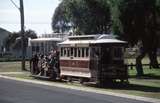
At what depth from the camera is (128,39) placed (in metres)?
37.8

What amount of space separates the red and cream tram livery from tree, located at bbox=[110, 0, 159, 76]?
6.53 m

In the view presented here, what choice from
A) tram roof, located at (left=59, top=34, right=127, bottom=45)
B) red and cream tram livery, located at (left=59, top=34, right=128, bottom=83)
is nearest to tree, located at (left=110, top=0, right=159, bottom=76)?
tram roof, located at (left=59, top=34, right=127, bottom=45)

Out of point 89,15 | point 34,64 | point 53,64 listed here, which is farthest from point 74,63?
point 89,15

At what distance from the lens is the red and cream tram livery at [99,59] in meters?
28.6

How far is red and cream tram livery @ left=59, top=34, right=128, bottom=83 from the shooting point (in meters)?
28.6

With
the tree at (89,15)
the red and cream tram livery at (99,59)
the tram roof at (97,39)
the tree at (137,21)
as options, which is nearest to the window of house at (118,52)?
the red and cream tram livery at (99,59)

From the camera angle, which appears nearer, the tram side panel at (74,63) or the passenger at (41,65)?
the tram side panel at (74,63)

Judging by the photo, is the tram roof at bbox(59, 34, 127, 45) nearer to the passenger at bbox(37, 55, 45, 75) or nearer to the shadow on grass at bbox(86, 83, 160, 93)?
the shadow on grass at bbox(86, 83, 160, 93)

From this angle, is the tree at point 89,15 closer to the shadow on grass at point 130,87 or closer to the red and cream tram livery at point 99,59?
the red and cream tram livery at point 99,59

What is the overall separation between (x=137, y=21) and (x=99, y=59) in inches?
367

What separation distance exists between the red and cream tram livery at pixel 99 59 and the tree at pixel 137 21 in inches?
257

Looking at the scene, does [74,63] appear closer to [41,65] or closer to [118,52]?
[118,52]

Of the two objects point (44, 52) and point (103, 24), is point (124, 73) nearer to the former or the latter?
point (44, 52)

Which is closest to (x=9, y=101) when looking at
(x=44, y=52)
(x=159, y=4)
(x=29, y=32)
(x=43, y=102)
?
(x=43, y=102)
